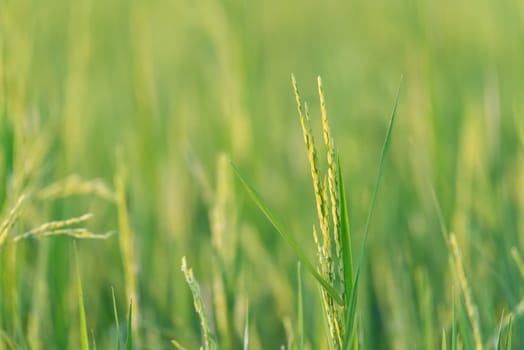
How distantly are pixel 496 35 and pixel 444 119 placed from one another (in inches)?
41.9

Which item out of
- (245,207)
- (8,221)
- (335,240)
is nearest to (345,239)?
(335,240)

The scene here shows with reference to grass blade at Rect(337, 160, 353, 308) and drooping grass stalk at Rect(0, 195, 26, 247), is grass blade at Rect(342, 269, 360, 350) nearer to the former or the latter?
grass blade at Rect(337, 160, 353, 308)

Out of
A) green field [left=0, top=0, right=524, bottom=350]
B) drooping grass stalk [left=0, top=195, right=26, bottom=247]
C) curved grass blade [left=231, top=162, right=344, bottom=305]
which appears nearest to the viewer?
curved grass blade [left=231, top=162, right=344, bottom=305]

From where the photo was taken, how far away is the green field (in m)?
1.09

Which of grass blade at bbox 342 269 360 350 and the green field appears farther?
the green field

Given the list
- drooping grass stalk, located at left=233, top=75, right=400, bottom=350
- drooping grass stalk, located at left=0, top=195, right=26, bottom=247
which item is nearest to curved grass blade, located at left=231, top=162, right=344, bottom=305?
drooping grass stalk, located at left=233, top=75, right=400, bottom=350

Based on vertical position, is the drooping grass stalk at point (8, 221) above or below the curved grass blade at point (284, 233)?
above

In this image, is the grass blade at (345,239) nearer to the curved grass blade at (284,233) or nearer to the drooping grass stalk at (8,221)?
the curved grass blade at (284,233)

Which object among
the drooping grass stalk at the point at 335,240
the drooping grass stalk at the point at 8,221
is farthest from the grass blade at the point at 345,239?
the drooping grass stalk at the point at 8,221

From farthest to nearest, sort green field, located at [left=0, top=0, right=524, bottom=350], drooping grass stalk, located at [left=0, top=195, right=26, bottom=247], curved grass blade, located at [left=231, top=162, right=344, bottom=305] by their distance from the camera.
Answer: green field, located at [left=0, top=0, right=524, bottom=350] → drooping grass stalk, located at [left=0, top=195, right=26, bottom=247] → curved grass blade, located at [left=231, top=162, right=344, bottom=305]

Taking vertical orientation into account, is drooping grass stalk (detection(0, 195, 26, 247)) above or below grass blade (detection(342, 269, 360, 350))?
above

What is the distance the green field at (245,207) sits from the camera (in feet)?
3.58

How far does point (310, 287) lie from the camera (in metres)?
1.40

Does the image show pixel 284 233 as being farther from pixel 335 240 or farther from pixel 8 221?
pixel 8 221
